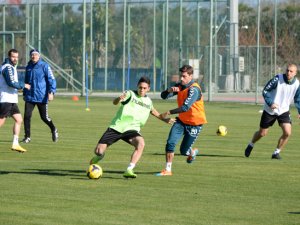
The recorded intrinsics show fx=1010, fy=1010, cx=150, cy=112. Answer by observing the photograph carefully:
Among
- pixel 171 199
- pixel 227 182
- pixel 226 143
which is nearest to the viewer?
pixel 171 199

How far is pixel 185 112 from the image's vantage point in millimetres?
17453

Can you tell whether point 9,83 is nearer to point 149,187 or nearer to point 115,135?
point 115,135

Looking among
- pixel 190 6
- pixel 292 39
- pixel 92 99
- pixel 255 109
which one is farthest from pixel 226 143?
pixel 292 39

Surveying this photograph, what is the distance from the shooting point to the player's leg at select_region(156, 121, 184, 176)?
54.5ft

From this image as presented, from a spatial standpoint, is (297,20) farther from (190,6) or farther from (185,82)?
(185,82)

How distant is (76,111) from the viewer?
4066cm

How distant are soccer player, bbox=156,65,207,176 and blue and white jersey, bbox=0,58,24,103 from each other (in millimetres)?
4788

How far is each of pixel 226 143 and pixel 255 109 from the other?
21.5 meters

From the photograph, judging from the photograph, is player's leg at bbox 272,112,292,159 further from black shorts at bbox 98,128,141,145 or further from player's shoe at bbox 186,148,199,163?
black shorts at bbox 98,128,141,145

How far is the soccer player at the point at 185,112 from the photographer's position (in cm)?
1672

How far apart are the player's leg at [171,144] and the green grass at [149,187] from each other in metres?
0.27

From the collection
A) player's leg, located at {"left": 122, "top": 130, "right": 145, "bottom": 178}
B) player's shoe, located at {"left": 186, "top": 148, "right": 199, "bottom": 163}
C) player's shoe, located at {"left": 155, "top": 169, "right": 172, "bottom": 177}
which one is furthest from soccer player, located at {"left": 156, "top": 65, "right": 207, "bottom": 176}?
player's leg, located at {"left": 122, "top": 130, "right": 145, "bottom": 178}

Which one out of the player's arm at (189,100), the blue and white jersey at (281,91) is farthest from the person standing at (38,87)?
the player's arm at (189,100)

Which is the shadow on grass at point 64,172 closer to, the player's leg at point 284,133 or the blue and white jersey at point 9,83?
the player's leg at point 284,133
